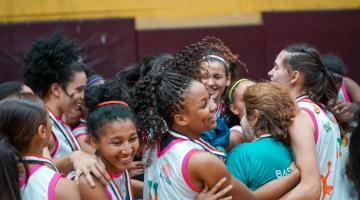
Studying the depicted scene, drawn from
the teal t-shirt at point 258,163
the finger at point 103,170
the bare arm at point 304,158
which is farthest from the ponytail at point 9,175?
the bare arm at point 304,158

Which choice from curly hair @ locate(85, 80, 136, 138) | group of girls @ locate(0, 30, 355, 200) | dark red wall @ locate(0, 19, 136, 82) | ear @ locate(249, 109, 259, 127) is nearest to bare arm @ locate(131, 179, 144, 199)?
group of girls @ locate(0, 30, 355, 200)

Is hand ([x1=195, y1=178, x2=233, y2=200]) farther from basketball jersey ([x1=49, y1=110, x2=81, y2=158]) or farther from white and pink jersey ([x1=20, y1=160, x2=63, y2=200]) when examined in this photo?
basketball jersey ([x1=49, y1=110, x2=81, y2=158])

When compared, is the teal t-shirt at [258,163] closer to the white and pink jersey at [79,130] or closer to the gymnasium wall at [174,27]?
the white and pink jersey at [79,130]

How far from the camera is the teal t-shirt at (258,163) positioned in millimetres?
3535

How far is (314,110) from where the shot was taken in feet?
12.9

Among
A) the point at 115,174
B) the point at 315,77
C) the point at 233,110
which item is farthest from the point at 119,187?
the point at 315,77

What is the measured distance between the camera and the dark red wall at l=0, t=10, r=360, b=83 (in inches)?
321

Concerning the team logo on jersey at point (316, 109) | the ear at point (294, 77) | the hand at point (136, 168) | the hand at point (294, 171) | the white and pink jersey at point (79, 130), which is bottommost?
the hand at point (136, 168)

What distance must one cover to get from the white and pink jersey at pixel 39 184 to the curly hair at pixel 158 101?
1.92 feet

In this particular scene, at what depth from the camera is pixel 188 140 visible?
3.45 m

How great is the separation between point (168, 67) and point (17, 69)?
16.1 feet

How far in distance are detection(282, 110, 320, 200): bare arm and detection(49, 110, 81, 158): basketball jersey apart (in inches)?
58.9

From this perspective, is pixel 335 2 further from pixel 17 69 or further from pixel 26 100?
pixel 26 100

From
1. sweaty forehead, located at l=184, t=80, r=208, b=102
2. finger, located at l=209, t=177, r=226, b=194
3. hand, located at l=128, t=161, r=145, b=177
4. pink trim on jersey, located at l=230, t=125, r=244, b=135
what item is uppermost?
sweaty forehead, located at l=184, t=80, r=208, b=102
